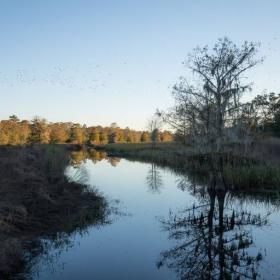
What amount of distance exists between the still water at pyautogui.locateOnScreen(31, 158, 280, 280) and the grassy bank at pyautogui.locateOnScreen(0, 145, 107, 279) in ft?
1.97

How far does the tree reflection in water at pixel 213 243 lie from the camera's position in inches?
401

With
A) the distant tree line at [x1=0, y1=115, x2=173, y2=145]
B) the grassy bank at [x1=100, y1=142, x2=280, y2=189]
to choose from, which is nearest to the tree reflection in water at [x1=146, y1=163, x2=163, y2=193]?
the grassy bank at [x1=100, y1=142, x2=280, y2=189]

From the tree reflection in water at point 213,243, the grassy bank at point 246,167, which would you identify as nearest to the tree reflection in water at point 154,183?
the grassy bank at point 246,167

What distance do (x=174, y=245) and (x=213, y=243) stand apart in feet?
4.23

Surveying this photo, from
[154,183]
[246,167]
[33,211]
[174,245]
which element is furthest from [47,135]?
[174,245]

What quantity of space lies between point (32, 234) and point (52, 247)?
1286mm

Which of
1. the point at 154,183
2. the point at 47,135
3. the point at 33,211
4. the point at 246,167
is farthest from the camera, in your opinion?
the point at 47,135

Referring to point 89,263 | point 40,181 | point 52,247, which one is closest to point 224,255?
point 89,263

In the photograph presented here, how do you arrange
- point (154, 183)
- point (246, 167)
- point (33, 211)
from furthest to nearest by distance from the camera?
point (154, 183), point (246, 167), point (33, 211)

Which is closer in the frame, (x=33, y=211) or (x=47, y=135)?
(x=33, y=211)

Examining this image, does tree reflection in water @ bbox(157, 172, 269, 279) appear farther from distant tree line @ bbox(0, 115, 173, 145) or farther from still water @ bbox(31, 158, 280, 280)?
distant tree line @ bbox(0, 115, 173, 145)

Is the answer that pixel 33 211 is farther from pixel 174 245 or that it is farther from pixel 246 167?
→ pixel 246 167

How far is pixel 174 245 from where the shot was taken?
12414 mm

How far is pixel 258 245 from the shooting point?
1243cm
